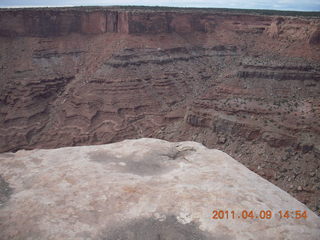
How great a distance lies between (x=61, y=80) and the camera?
45219mm

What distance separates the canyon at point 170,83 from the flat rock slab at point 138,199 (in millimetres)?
12795

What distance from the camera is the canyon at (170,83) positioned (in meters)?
28.0

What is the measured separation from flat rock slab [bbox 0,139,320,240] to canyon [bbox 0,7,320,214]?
504 inches

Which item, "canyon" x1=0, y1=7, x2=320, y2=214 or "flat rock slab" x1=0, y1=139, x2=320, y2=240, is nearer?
"flat rock slab" x1=0, y1=139, x2=320, y2=240

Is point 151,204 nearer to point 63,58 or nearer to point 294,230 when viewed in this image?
point 294,230

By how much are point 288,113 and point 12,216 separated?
25.4 metres

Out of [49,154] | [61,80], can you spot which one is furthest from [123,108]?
[49,154]
